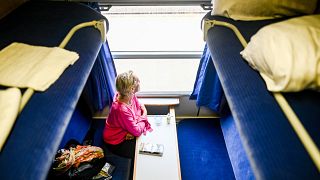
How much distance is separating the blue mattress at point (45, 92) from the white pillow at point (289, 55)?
2.51 feet

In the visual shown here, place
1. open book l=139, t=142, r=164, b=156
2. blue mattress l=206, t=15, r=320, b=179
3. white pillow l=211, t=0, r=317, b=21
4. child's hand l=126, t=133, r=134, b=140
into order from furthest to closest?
child's hand l=126, t=133, r=134, b=140
open book l=139, t=142, r=164, b=156
white pillow l=211, t=0, r=317, b=21
blue mattress l=206, t=15, r=320, b=179

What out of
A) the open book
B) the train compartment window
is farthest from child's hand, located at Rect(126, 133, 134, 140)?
the train compartment window

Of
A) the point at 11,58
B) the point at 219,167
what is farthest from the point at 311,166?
the point at 219,167

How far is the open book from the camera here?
186 cm

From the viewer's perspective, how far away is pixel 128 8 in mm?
1828

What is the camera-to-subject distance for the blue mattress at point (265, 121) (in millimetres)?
617

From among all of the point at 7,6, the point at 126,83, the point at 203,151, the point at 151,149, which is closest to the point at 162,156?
the point at 151,149

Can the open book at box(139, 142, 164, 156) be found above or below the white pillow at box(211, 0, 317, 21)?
below

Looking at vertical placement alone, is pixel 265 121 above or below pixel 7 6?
below

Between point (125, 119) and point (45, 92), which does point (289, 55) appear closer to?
point (45, 92)

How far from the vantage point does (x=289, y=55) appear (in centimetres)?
80

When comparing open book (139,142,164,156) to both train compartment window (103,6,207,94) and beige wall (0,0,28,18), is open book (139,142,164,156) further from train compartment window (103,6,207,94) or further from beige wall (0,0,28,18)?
beige wall (0,0,28,18)

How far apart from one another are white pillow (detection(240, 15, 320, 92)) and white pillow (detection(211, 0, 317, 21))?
0.93ft

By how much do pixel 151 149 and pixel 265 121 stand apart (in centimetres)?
128
